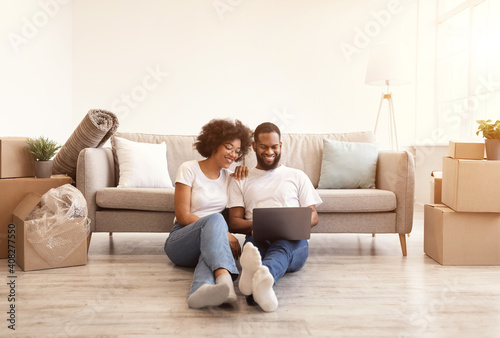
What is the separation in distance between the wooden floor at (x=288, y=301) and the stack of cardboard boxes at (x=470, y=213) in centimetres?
11

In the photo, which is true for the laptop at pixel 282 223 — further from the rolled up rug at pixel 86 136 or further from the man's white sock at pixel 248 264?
the rolled up rug at pixel 86 136

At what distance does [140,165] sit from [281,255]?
1410mm

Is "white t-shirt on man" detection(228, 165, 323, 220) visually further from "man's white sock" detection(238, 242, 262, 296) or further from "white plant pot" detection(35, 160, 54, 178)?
"white plant pot" detection(35, 160, 54, 178)

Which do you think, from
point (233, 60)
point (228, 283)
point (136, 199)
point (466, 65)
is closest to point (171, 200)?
point (136, 199)

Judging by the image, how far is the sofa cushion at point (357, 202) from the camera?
279 centimetres

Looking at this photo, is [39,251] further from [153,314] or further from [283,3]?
[283,3]

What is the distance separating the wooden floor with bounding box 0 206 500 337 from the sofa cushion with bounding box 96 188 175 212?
0.32 meters

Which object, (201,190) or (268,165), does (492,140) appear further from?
(201,190)

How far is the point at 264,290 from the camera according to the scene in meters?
1.74

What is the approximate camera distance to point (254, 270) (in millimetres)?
1771

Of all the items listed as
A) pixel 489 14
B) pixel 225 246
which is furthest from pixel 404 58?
pixel 225 246

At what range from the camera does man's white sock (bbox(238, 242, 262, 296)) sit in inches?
68.7

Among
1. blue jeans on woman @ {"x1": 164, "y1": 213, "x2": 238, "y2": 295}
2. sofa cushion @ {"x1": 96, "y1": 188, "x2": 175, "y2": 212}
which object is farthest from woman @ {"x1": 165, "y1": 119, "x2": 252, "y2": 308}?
sofa cushion @ {"x1": 96, "y1": 188, "x2": 175, "y2": 212}

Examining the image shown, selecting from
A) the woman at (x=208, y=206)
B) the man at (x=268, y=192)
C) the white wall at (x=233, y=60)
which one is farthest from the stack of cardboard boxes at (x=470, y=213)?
the white wall at (x=233, y=60)
